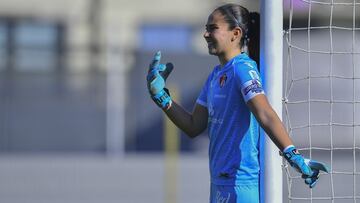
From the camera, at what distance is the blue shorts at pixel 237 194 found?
375 cm

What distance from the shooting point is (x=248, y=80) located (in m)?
3.66

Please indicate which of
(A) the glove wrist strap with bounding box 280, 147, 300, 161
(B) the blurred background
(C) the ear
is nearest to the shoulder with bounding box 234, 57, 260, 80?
→ (C) the ear

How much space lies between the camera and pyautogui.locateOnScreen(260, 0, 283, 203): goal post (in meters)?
3.87

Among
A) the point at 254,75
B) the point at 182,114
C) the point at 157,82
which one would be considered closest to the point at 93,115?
the point at 182,114

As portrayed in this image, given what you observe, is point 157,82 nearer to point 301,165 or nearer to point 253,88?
point 253,88

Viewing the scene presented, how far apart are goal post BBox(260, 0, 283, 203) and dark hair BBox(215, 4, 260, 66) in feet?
0.22

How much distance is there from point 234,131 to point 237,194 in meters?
0.28

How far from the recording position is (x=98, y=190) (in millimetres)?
13039

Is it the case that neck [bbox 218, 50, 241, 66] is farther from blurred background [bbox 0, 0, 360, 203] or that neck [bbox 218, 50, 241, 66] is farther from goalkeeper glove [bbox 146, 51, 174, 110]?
blurred background [bbox 0, 0, 360, 203]

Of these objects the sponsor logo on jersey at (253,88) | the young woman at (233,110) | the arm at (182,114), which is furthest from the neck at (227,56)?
the arm at (182,114)

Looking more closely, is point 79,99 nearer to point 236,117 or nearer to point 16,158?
point 16,158

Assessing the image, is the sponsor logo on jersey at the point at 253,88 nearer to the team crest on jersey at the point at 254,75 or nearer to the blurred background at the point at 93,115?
the team crest on jersey at the point at 254,75

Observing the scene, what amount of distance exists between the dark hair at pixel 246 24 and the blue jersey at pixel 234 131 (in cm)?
15

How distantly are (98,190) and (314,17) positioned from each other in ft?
14.8
